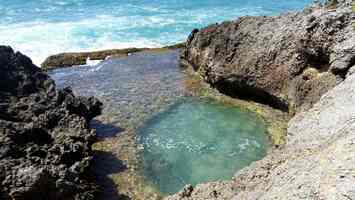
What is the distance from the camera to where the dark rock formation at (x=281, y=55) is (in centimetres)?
2702

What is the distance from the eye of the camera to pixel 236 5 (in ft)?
268

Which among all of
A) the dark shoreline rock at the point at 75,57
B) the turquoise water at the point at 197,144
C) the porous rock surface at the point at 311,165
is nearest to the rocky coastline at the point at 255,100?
the porous rock surface at the point at 311,165

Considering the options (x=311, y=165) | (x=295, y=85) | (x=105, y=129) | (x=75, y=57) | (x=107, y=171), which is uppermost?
(x=311, y=165)

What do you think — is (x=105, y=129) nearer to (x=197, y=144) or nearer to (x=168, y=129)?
(x=168, y=129)

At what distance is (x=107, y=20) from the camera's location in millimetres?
72688

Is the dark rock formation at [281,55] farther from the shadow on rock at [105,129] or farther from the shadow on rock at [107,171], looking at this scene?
the shadow on rock at [107,171]

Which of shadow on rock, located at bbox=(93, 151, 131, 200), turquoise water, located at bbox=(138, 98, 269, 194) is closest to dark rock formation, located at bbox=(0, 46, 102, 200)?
shadow on rock, located at bbox=(93, 151, 131, 200)

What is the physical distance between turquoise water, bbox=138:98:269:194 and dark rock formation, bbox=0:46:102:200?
396 centimetres

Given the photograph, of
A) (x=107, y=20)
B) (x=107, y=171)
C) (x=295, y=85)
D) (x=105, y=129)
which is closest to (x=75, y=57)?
(x=105, y=129)

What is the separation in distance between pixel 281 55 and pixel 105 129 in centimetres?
1397

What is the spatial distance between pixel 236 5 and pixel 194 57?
40.8m

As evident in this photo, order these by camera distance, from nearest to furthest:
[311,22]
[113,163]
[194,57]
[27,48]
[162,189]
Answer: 1. [162,189]
2. [113,163]
3. [311,22]
4. [194,57]
5. [27,48]

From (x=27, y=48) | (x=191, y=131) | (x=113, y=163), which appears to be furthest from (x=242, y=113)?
(x=27, y=48)

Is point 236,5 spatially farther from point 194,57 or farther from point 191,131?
point 191,131
